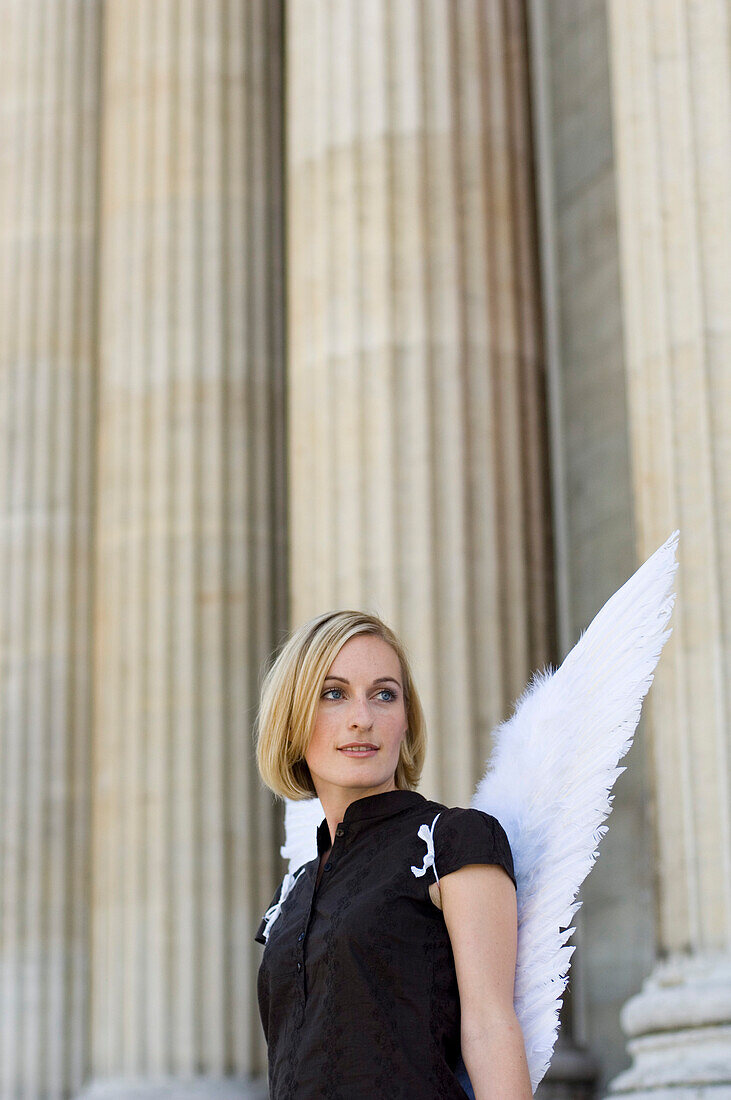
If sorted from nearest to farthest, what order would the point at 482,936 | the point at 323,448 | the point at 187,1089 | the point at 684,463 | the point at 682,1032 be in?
the point at 482,936, the point at 682,1032, the point at 684,463, the point at 323,448, the point at 187,1089

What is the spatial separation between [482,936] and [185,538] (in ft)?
31.5

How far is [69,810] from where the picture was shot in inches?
540

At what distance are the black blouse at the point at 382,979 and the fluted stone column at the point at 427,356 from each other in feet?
21.4

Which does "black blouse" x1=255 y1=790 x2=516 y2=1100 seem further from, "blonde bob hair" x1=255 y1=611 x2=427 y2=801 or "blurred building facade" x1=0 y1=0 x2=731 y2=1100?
"blurred building facade" x1=0 y1=0 x2=731 y2=1100

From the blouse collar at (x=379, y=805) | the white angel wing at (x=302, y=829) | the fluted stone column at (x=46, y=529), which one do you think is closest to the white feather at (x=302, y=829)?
the white angel wing at (x=302, y=829)

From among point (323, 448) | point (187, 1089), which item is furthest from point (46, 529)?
point (187, 1089)

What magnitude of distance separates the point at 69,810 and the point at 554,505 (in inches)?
186

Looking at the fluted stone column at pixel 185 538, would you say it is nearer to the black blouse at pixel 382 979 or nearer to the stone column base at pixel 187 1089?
the stone column base at pixel 187 1089

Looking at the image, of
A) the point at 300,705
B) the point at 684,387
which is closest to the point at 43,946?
the point at 684,387

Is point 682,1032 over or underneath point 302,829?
underneath

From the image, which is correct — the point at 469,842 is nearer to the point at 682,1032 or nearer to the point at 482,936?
the point at 482,936

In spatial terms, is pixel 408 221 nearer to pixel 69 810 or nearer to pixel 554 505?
pixel 554 505

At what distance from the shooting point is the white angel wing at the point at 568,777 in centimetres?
337

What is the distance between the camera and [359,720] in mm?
3660
